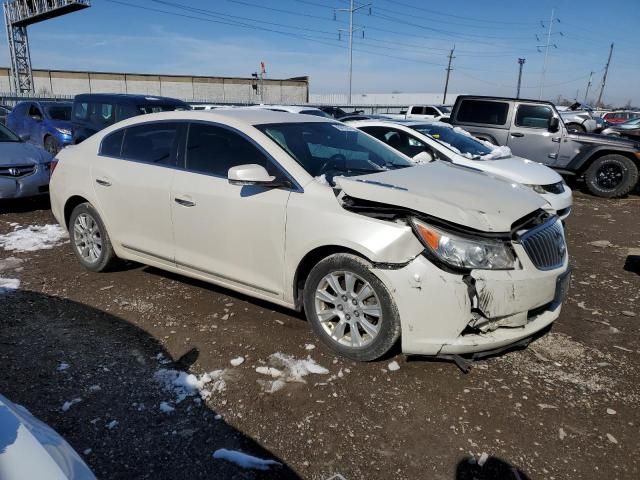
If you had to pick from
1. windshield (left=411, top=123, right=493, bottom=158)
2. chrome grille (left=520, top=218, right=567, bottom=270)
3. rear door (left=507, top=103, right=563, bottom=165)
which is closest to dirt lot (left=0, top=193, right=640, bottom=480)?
chrome grille (left=520, top=218, right=567, bottom=270)

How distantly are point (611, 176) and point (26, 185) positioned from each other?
11.1 metres

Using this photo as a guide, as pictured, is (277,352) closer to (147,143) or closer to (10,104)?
(147,143)

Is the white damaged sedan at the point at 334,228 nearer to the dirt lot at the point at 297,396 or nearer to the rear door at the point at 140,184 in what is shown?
the rear door at the point at 140,184

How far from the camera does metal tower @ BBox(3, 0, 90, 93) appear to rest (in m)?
34.9

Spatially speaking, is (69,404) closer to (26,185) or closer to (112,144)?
(112,144)

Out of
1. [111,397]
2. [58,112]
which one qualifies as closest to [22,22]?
[58,112]

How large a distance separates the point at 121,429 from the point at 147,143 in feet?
8.67

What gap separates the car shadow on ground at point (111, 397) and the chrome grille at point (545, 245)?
1.95 metres

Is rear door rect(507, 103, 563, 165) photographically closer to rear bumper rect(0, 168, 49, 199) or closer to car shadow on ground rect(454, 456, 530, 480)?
A: rear bumper rect(0, 168, 49, 199)

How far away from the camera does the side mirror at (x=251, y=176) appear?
10.8 ft

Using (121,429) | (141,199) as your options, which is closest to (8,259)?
(141,199)

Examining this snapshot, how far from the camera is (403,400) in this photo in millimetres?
2904

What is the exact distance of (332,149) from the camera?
3.98m

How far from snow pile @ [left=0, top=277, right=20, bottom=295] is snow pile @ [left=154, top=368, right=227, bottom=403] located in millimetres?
2293
